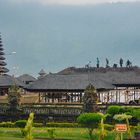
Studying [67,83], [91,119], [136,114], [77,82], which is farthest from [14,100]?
[91,119]

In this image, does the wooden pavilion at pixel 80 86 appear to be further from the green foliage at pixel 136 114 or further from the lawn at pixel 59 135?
the lawn at pixel 59 135

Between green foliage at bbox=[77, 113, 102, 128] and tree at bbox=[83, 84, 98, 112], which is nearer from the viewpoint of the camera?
green foliage at bbox=[77, 113, 102, 128]

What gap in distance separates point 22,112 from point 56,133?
40.4 ft

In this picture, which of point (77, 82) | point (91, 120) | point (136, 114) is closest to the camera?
point (91, 120)

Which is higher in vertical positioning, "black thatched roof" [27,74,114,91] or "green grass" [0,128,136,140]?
"black thatched roof" [27,74,114,91]

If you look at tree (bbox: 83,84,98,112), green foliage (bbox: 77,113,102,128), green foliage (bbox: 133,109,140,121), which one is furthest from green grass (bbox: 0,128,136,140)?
tree (bbox: 83,84,98,112)

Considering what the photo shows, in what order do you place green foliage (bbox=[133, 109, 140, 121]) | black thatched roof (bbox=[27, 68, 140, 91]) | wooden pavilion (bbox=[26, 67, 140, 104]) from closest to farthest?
green foliage (bbox=[133, 109, 140, 121]) → black thatched roof (bbox=[27, 68, 140, 91]) → wooden pavilion (bbox=[26, 67, 140, 104])

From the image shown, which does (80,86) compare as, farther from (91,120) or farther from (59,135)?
(91,120)

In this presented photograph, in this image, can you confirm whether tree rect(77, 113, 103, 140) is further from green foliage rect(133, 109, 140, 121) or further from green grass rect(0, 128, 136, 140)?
green foliage rect(133, 109, 140, 121)

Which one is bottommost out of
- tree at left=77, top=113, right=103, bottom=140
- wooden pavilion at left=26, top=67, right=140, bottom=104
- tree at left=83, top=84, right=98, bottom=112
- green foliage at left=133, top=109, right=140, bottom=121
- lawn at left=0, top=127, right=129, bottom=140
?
lawn at left=0, top=127, right=129, bottom=140

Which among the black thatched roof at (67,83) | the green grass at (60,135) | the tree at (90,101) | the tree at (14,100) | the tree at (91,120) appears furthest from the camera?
the black thatched roof at (67,83)

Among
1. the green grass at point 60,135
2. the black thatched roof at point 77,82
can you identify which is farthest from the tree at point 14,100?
the green grass at point 60,135

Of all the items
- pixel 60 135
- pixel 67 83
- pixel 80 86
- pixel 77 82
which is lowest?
pixel 60 135

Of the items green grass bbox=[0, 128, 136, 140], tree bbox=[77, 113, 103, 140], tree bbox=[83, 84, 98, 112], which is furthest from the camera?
tree bbox=[83, 84, 98, 112]
